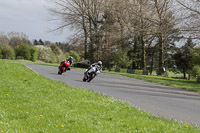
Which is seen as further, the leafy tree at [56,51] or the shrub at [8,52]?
the leafy tree at [56,51]

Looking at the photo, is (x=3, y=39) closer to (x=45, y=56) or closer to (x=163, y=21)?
(x=45, y=56)

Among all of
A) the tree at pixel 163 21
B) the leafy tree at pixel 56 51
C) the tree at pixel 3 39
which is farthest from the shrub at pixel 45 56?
the tree at pixel 163 21

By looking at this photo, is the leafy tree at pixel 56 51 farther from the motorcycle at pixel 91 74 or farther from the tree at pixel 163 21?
the motorcycle at pixel 91 74

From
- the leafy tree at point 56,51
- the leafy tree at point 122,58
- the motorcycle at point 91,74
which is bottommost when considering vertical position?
the motorcycle at point 91,74

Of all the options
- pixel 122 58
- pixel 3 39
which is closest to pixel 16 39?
pixel 3 39

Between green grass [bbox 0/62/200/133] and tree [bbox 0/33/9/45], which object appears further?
tree [bbox 0/33/9/45]

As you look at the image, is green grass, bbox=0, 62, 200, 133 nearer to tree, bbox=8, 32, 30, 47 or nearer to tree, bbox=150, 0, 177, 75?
tree, bbox=150, 0, 177, 75

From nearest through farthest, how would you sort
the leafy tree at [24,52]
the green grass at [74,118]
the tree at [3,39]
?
the green grass at [74,118] < the leafy tree at [24,52] < the tree at [3,39]

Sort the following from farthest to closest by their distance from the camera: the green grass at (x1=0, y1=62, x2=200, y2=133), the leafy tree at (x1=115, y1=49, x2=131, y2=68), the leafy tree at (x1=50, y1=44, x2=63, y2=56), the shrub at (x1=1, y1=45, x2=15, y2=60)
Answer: the leafy tree at (x1=50, y1=44, x2=63, y2=56), the shrub at (x1=1, y1=45, x2=15, y2=60), the leafy tree at (x1=115, y1=49, x2=131, y2=68), the green grass at (x1=0, y1=62, x2=200, y2=133)

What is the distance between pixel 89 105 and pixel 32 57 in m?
71.7

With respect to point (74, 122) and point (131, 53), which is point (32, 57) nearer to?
point (131, 53)

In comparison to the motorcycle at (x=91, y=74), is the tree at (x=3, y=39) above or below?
above

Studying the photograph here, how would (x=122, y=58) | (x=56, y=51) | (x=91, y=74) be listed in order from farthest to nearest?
(x=56, y=51) < (x=122, y=58) < (x=91, y=74)

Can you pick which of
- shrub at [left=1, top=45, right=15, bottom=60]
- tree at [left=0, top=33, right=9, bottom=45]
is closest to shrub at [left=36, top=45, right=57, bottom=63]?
shrub at [left=1, top=45, right=15, bottom=60]
